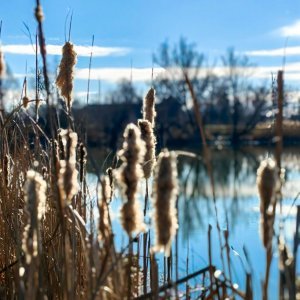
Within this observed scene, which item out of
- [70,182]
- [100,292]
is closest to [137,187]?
[70,182]

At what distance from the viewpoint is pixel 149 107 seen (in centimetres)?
187

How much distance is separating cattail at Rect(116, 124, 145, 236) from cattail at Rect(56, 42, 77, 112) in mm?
643

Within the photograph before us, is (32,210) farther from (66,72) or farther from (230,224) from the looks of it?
(230,224)

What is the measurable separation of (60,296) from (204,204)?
38.6 ft

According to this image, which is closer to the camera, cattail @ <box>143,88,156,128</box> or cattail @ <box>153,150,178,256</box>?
cattail @ <box>153,150,178,256</box>

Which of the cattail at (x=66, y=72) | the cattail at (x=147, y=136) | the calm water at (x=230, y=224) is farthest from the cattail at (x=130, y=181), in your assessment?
the calm water at (x=230, y=224)

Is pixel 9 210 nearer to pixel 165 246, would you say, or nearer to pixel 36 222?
pixel 36 222

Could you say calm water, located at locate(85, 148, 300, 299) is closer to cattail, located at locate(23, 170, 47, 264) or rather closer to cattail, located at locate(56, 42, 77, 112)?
cattail, located at locate(56, 42, 77, 112)

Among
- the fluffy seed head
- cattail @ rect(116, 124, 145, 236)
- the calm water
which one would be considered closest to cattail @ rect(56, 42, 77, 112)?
cattail @ rect(116, 124, 145, 236)

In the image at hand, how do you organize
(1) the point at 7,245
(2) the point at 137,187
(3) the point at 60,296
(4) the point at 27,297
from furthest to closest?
(1) the point at 7,245 < (3) the point at 60,296 < (4) the point at 27,297 < (2) the point at 137,187

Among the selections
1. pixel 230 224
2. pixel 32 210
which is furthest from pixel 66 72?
pixel 230 224

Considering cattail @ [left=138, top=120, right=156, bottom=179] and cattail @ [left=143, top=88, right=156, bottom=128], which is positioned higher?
cattail @ [left=143, top=88, right=156, bottom=128]

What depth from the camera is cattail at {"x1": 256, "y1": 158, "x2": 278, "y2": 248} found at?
1104 mm

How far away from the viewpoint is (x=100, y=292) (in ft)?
4.14
